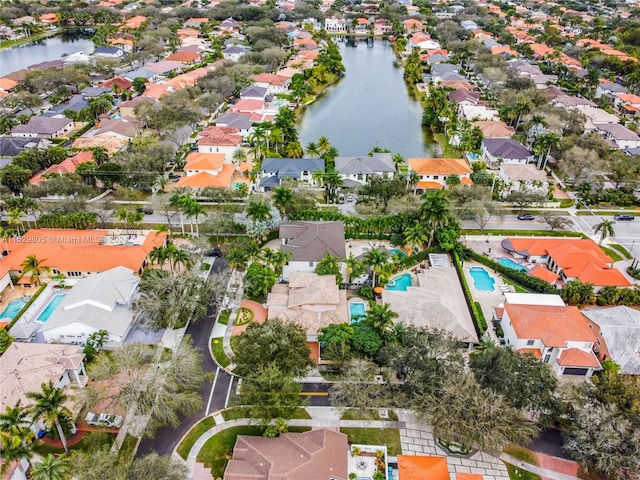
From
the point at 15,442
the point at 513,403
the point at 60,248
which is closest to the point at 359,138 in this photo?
the point at 60,248

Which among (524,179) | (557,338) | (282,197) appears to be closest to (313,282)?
(282,197)

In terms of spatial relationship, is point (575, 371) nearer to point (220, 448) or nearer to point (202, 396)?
point (220, 448)

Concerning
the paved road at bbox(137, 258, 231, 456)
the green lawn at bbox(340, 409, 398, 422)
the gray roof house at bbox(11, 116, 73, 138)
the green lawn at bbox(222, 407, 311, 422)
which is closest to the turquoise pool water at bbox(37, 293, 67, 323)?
the paved road at bbox(137, 258, 231, 456)

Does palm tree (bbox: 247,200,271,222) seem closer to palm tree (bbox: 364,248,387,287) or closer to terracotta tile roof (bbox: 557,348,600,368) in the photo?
palm tree (bbox: 364,248,387,287)

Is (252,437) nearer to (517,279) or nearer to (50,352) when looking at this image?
(50,352)

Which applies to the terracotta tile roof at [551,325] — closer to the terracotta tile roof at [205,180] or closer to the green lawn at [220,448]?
the green lawn at [220,448]

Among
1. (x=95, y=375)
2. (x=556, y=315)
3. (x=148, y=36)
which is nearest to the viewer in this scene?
(x=95, y=375)
